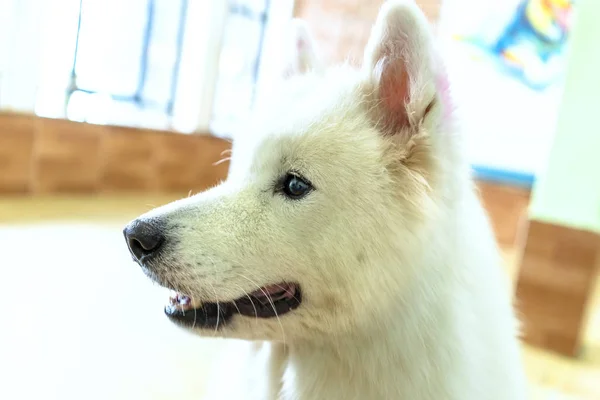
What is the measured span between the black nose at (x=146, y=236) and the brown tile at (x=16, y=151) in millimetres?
3176

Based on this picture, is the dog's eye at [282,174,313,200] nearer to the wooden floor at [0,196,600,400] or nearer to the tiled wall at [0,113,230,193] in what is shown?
the wooden floor at [0,196,600,400]

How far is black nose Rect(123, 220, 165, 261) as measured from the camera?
1083 millimetres

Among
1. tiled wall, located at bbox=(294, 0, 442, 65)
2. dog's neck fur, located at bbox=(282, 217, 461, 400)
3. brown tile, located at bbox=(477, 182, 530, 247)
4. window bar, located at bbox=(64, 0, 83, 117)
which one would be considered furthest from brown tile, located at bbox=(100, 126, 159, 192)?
dog's neck fur, located at bbox=(282, 217, 461, 400)

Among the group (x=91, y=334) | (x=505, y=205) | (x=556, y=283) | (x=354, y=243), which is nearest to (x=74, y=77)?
(x=91, y=334)

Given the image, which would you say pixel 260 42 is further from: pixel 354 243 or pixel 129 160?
pixel 354 243

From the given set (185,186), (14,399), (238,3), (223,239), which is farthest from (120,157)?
(223,239)

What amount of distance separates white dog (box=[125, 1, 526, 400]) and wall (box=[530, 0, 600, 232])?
2023mm

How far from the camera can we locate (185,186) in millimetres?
5496

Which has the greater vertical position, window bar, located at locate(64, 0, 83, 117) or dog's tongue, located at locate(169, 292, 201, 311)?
window bar, located at locate(64, 0, 83, 117)

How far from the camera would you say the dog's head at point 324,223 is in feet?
3.59

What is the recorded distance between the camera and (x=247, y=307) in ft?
3.80

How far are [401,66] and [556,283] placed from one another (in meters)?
2.31

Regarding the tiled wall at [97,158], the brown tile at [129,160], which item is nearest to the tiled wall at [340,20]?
the tiled wall at [97,158]

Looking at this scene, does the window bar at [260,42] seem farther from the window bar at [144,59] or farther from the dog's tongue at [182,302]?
the dog's tongue at [182,302]
